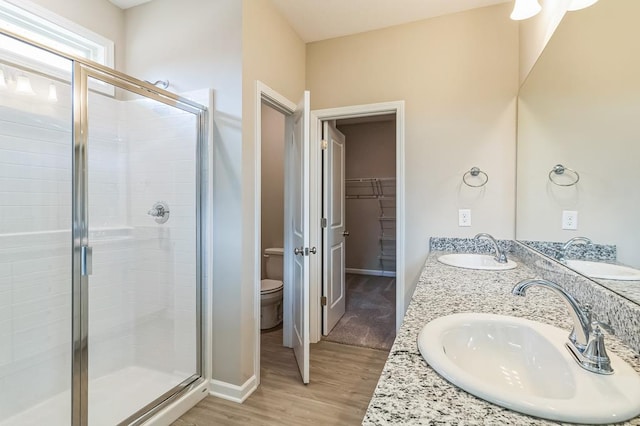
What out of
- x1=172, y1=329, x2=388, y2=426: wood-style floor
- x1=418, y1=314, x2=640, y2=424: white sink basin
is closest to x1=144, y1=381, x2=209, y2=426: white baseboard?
x1=172, y1=329, x2=388, y2=426: wood-style floor

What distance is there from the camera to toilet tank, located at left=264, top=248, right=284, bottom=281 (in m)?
3.39

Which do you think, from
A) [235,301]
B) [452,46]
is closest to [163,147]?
[235,301]

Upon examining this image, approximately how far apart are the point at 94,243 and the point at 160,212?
447 millimetres

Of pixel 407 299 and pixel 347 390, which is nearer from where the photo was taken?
pixel 347 390

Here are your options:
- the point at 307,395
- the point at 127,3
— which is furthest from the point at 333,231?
the point at 127,3

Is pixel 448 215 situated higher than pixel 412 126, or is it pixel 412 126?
pixel 412 126

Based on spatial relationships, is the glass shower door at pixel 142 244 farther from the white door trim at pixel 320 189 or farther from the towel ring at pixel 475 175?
the towel ring at pixel 475 175

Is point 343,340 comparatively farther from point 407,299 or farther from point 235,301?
point 235,301

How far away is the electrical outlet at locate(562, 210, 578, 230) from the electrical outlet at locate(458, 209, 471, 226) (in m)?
0.87

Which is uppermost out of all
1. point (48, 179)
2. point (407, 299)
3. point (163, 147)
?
point (163, 147)

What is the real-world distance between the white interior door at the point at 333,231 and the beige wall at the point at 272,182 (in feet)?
2.73

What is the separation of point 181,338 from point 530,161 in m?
2.60

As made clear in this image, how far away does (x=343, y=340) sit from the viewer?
278 centimetres

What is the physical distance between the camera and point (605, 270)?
1.03 m
